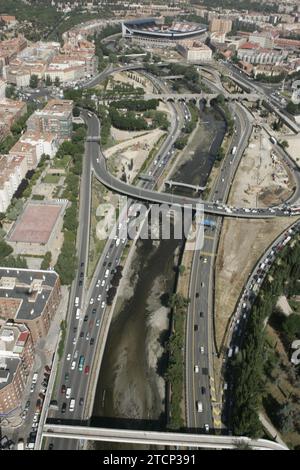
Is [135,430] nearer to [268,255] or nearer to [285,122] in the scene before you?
[268,255]

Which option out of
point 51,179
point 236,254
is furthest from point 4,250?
point 236,254

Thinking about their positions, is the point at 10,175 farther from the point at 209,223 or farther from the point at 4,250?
the point at 209,223

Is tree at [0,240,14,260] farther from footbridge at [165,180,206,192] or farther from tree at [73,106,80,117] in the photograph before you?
tree at [73,106,80,117]

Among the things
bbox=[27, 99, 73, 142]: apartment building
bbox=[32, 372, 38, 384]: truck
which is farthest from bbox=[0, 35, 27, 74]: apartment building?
bbox=[32, 372, 38, 384]: truck

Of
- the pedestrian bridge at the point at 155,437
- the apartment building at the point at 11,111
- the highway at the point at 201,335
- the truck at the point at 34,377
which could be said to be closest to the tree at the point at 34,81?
the apartment building at the point at 11,111
